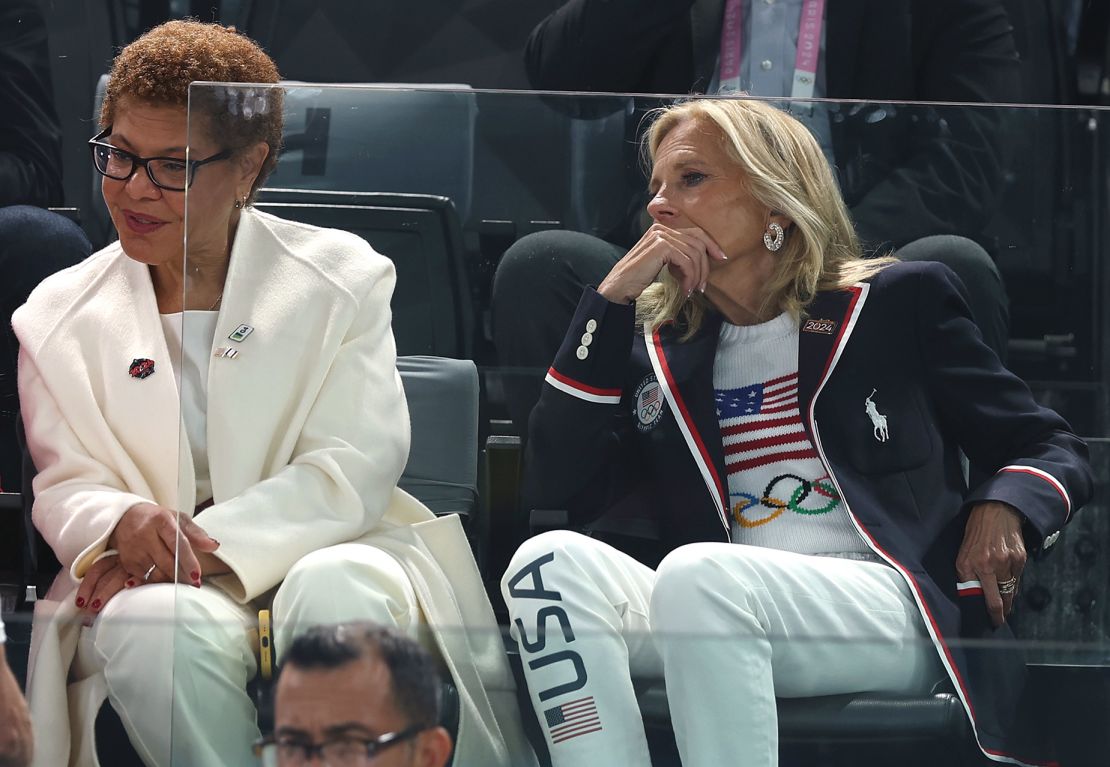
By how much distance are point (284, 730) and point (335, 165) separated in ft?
Answer: 2.07

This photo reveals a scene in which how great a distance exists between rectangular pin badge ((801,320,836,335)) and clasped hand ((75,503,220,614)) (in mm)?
730

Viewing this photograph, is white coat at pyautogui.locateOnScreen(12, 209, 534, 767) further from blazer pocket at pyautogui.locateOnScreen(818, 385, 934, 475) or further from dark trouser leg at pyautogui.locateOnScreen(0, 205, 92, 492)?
dark trouser leg at pyautogui.locateOnScreen(0, 205, 92, 492)

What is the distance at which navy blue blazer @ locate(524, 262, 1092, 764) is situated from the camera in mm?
1669

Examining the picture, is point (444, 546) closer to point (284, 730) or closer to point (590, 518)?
point (590, 518)

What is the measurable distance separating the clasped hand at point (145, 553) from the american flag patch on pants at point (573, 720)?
17.1 inches

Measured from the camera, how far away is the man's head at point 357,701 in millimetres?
1507

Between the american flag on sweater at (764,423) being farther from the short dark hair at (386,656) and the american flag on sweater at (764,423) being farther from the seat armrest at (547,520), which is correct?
the short dark hair at (386,656)

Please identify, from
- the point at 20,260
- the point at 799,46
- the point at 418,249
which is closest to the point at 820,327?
the point at 418,249

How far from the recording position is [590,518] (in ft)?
5.46

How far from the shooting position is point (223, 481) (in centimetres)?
167

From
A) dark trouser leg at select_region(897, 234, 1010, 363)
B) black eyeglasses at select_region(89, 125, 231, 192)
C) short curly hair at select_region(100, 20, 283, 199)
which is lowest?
dark trouser leg at select_region(897, 234, 1010, 363)

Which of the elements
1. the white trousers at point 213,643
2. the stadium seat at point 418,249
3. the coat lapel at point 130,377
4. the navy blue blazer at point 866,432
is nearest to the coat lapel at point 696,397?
the navy blue blazer at point 866,432

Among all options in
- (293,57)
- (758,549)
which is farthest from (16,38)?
(758,549)

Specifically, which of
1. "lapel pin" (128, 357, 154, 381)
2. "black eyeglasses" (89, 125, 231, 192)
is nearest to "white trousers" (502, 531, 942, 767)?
"lapel pin" (128, 357, 154, 381)
